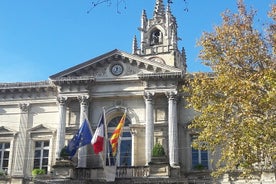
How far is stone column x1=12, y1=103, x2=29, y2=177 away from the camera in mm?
33031

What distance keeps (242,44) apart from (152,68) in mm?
12065

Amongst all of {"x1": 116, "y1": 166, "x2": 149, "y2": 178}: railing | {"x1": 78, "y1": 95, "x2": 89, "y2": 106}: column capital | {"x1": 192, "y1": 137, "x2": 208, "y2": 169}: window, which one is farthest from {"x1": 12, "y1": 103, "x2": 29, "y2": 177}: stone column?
{"x1": 192, "y1": 137, "x2": 208, "y2": 169}: window

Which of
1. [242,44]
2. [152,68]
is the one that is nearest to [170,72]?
[152,68]

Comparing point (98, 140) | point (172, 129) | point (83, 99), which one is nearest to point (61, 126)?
point (83, 99)

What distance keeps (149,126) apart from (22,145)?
31.7 feet

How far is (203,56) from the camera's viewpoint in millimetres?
22859

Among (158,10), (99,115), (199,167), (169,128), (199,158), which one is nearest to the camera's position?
(199,167)

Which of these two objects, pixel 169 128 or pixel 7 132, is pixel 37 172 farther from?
pixel 169 128

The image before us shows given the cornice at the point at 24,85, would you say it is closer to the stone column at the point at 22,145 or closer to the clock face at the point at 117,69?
the stone column at the point at 22,145

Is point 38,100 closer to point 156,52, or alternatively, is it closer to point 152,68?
point 152,68

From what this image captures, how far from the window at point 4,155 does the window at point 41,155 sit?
2.09 metres

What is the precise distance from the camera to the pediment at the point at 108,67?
110 ft

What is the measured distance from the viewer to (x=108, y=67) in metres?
33.9

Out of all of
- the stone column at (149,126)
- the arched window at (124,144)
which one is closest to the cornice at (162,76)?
the stone column at (149,126)
